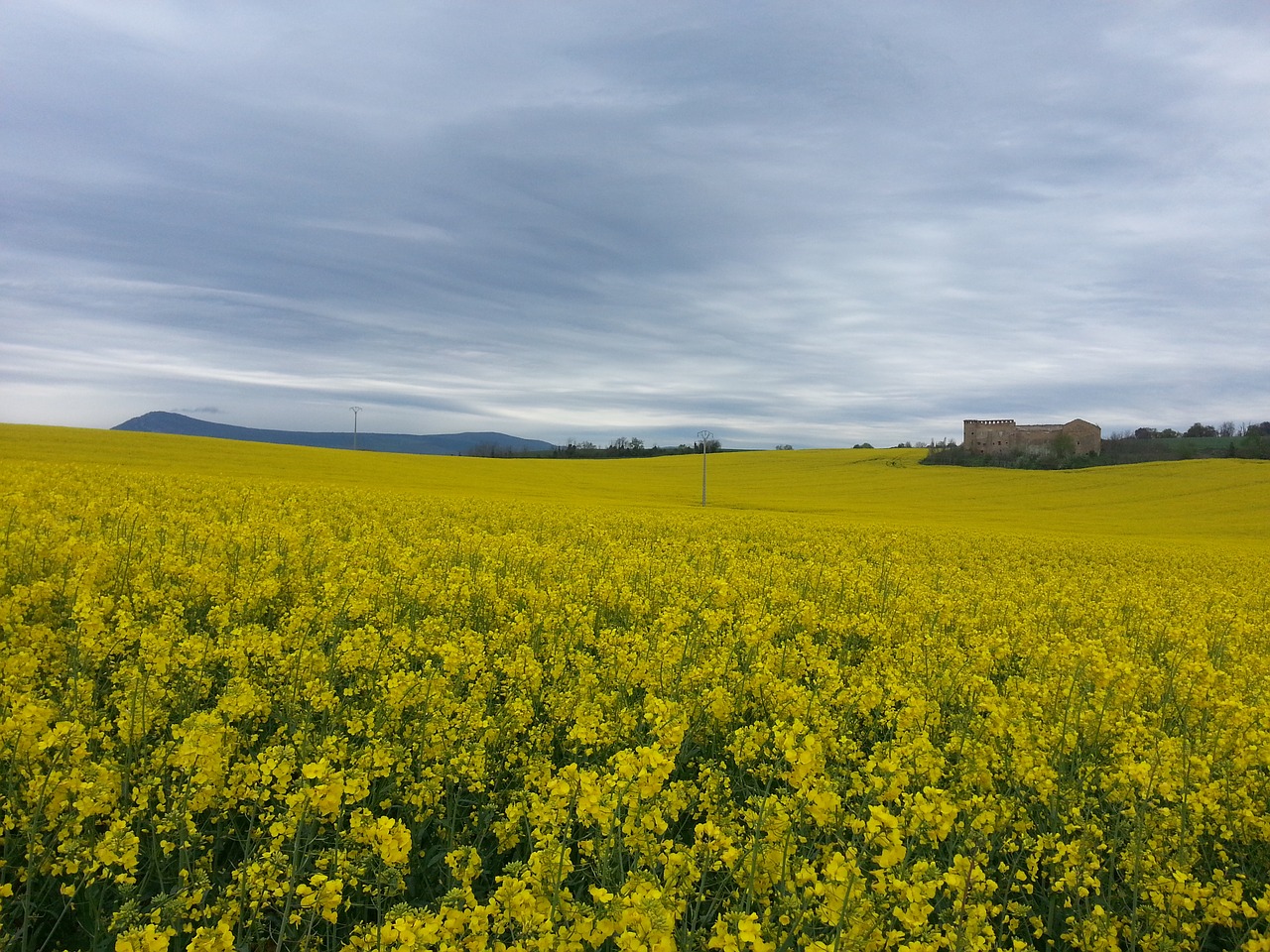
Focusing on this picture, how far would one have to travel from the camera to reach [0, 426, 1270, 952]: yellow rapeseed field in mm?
2592

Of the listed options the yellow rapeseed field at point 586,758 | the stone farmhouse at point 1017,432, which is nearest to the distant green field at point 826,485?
the yellow rapeseed field at point 586,758

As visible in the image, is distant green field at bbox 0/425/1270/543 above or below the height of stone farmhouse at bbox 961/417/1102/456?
below

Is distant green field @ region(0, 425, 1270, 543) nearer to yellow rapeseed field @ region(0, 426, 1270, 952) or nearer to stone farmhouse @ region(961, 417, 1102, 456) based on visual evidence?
yellow rapeseed field @ region(0, 426, 1270, 952)

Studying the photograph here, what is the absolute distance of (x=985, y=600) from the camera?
32.5ft

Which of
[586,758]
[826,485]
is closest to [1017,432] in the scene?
[826,485]

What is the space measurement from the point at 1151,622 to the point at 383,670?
32.4ft

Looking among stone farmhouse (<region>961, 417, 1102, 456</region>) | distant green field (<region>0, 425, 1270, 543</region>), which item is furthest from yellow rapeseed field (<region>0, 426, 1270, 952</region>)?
stone farmhouse (<region>961, 417, 1102, 456</region>)

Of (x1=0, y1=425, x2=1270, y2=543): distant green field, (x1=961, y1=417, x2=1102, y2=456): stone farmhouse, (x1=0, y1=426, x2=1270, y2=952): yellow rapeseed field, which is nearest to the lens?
(x1=0, y1=426, x2=1270, y2=952): yellow rapeseed field

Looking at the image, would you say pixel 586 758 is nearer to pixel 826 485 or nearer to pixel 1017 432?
pixel 826 485

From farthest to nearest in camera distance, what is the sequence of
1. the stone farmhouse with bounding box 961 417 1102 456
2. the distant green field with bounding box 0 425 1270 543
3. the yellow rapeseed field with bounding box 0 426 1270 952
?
the stone farmhouse with bounding box 961 417 1102 456 < the distant green field with bounding box 0 425 1270 543 < the yellow rapeseed field with bounding box 0 426 1270 952

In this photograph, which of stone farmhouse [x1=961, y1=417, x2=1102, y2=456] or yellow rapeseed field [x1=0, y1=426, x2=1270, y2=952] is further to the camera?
stone farmhouse [x1=961, y1=417, x2=1102, y2=456]

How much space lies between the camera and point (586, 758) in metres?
4.33

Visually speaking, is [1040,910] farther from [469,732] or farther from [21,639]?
[21,639]

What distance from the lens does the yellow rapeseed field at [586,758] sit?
2.59 meters
